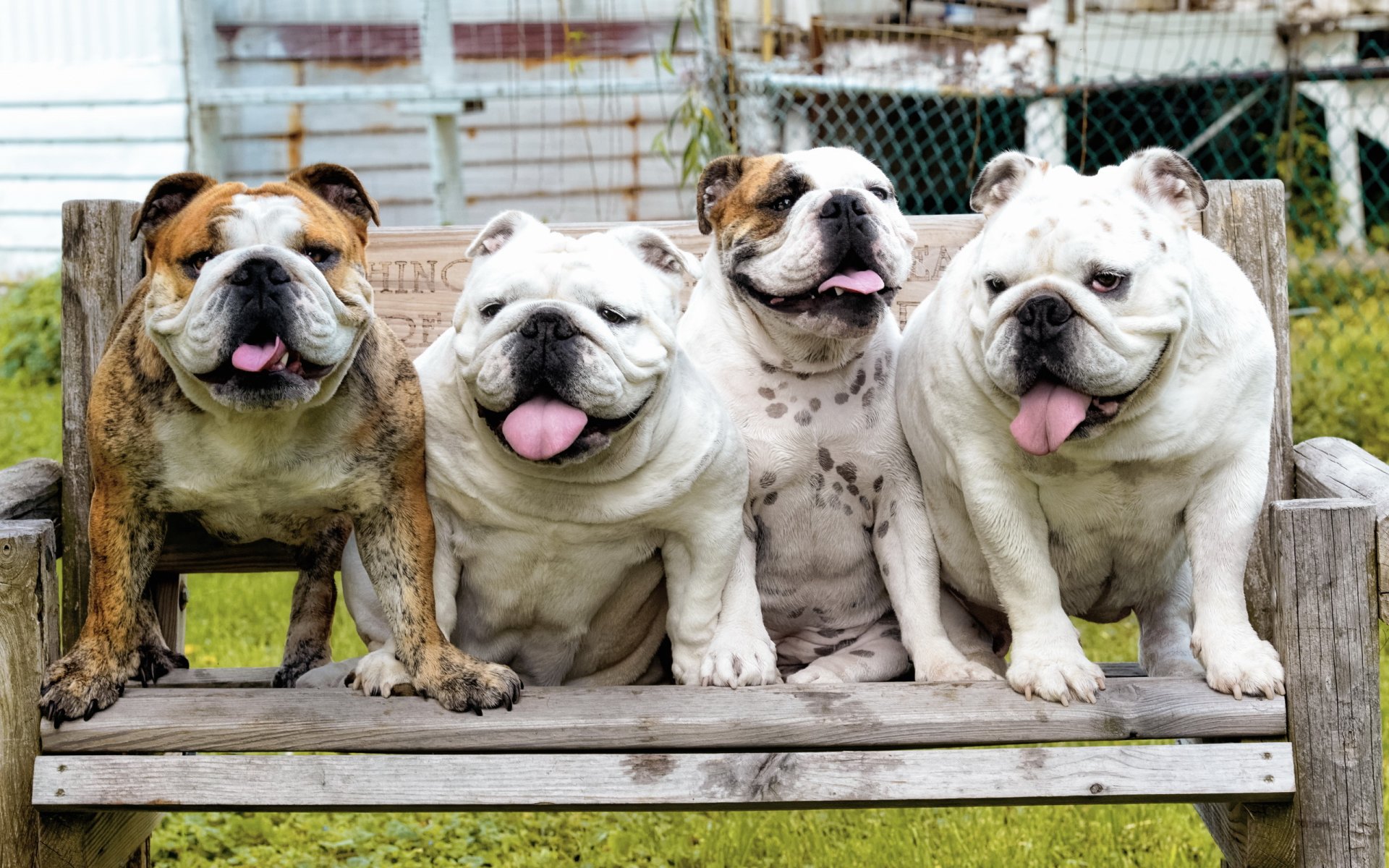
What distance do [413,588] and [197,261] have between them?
85 cm

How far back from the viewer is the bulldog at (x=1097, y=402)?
299 centimetres

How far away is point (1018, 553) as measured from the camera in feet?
10.8

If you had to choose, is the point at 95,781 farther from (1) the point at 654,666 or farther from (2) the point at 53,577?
(1) the point at 654,666

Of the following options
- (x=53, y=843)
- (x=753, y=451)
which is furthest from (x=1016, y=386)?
(x=53, y=843)

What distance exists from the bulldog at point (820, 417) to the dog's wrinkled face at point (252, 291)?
0.93m

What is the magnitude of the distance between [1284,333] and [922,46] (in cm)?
531

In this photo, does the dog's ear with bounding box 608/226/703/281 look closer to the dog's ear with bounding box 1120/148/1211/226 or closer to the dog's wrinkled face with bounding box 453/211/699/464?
the dog's wrinkled face with bounding box 453/211/699/464

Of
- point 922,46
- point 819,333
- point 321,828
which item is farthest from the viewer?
point 922,46

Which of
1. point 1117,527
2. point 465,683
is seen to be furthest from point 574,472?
point 1117,527

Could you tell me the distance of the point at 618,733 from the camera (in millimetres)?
3004

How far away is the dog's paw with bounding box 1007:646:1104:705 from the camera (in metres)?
3.07

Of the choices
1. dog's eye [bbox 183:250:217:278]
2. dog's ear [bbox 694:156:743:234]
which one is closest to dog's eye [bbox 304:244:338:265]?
dog's eye [bbox 183:250:217:278]

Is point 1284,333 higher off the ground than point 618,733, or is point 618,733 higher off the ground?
point 1284,333

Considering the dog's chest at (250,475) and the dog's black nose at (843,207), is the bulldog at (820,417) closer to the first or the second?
the dog's black nose at (843,207)
